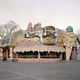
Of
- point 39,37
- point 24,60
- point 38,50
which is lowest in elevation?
point 24,60

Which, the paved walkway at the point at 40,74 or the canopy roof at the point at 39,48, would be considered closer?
the paved walkway at the point at 40,74

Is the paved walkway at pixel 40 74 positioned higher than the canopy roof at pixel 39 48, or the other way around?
the canopy roof at pixel 39 48

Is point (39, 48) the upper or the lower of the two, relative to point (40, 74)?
upper

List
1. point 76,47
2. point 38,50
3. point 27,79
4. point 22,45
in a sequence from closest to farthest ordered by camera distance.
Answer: point 27,79 → point 38,50 → point 22,45 → point 76,47

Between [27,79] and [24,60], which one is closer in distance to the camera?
[27,79]

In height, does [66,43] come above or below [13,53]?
above

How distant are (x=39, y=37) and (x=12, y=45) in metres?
6.10

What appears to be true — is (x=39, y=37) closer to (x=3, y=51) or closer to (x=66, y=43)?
(x=66, y=43)

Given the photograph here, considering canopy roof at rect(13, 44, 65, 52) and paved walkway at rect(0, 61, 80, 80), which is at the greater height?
canopy roof at rect(13, 44, 65, 52)

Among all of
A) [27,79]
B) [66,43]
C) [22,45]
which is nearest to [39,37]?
[22,45]

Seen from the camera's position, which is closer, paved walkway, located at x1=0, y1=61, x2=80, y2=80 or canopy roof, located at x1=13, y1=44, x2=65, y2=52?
paved walkway, located at x1=0, y1=61, x2=80, y2=80

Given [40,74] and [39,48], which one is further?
[39,48]

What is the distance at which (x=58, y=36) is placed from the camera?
33.7 metres

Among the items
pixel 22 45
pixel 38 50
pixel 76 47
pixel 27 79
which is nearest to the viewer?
pixel 27 79
